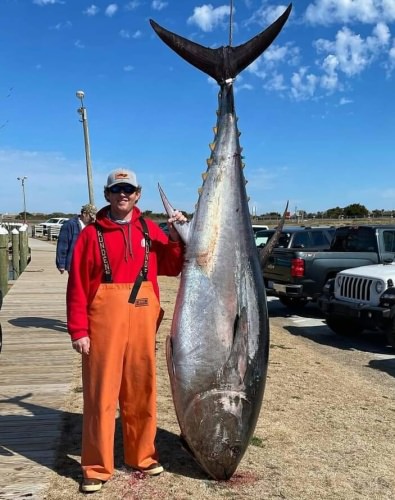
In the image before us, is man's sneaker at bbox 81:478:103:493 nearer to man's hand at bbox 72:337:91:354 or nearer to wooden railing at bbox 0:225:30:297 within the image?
man's hand at bbox 72:337:91:354

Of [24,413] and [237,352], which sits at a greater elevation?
[237,352]

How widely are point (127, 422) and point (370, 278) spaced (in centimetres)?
573

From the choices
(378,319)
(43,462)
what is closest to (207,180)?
(43,462)

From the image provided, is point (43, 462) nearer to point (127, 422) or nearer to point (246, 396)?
point (127, 422)

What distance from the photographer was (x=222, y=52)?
11.1 feet

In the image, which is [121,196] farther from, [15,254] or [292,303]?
[15,254]

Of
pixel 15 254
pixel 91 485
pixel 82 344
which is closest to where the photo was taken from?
pixel 82 344

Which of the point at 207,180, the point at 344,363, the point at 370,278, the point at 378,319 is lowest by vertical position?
the point at 344,363

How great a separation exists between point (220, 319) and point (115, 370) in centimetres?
64

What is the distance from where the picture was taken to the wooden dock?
341 cm

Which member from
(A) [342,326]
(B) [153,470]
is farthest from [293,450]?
(A) [342,326]

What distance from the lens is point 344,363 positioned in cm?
722

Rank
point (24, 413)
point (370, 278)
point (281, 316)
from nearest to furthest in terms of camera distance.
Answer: point (24, 413), point (370, 278), point (281, 316)

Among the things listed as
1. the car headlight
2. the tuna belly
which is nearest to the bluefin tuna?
the tuna belly
